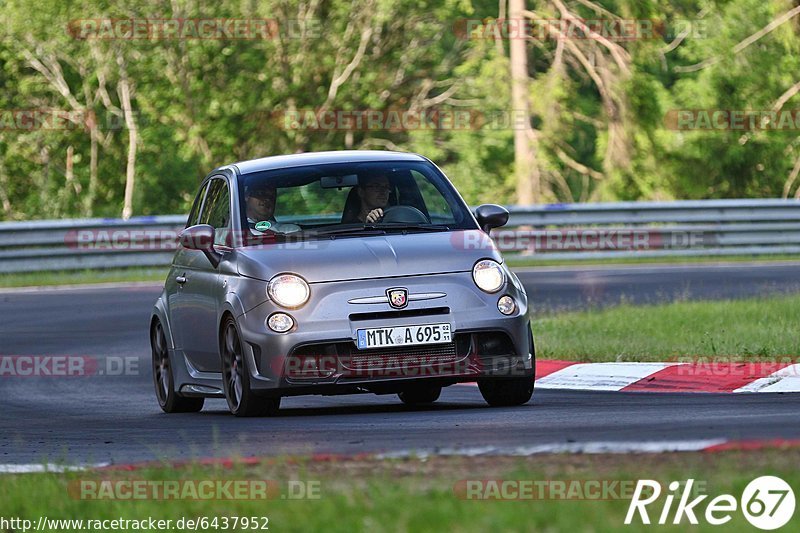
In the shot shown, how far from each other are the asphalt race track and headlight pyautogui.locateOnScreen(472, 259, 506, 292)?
2.39 feet

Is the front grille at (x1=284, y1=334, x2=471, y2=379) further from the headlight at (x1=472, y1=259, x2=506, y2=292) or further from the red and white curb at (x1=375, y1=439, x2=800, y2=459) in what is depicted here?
the red and white curb at (x1=375, y1=439, x2=800, y2=459)

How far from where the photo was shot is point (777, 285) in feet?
64.3

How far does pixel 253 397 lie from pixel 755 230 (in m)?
18.0

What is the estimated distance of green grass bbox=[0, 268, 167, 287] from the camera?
2333 cm

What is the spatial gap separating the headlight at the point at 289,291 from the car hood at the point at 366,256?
0.14 ft

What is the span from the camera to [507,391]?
10.2 m

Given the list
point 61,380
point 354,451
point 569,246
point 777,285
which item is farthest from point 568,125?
point 354,451

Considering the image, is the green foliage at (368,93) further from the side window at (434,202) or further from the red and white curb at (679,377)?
the side window at (434,202)

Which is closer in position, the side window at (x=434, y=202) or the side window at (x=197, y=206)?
the side window at (x=434, y=202)

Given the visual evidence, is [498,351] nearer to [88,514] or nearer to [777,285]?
[88,514]

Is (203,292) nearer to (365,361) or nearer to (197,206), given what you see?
(197,206)

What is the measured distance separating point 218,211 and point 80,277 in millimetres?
13445

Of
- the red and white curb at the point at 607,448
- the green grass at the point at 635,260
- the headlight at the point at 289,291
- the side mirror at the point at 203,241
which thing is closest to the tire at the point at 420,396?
the side mirror at the point at 203,241

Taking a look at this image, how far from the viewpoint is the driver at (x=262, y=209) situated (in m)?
10.5
